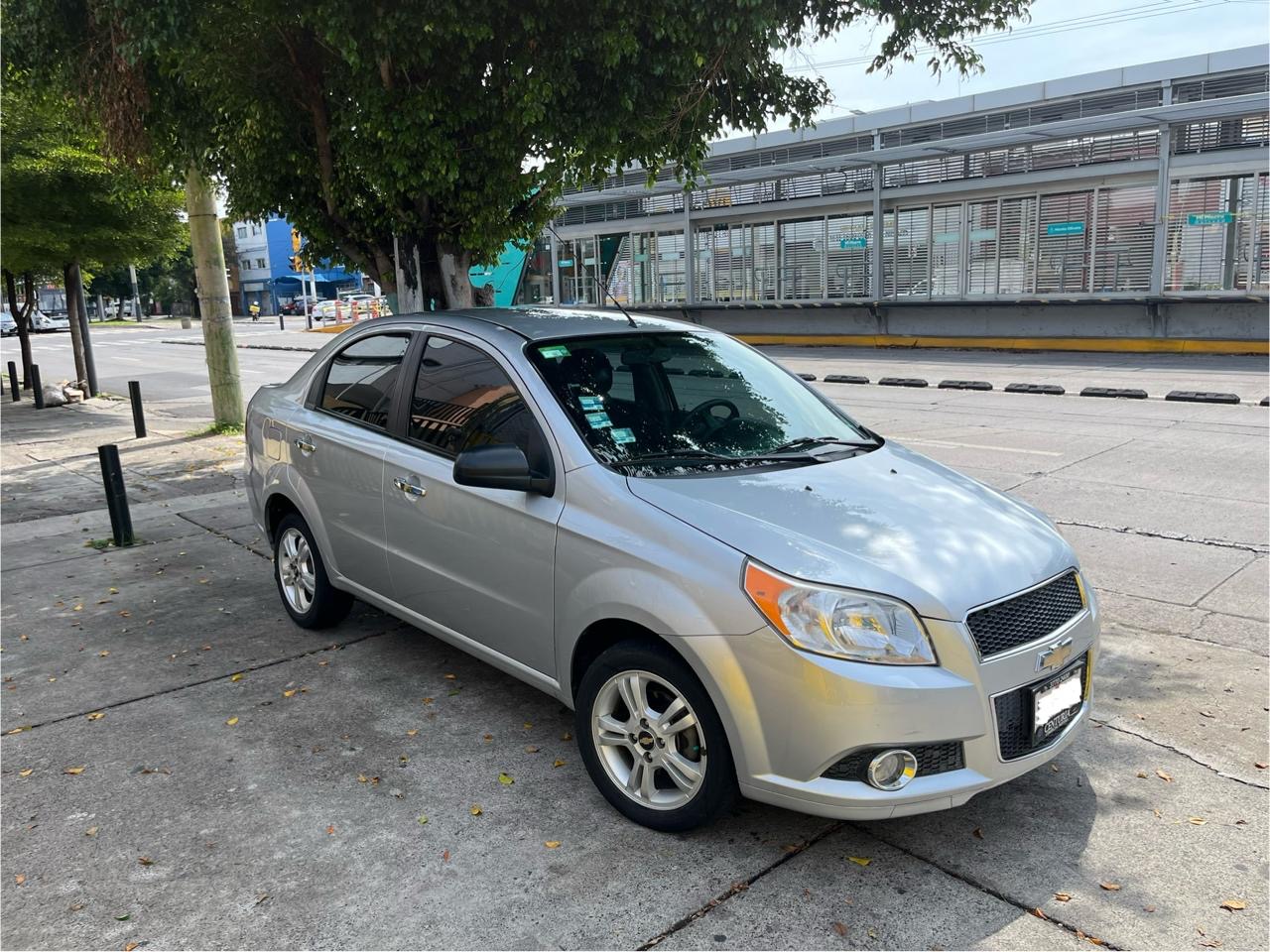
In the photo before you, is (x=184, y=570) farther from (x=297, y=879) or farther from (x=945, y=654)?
(x=945, y=654)

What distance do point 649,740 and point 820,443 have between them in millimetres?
1487

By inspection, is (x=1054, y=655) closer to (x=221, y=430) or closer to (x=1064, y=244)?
(x=221, y=430)

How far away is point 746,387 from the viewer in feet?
14.3

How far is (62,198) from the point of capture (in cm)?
1459

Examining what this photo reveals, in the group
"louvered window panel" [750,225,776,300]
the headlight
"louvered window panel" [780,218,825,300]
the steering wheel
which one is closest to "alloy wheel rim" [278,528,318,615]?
the steering wheel

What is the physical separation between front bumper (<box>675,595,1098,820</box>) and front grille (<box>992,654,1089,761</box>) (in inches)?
1.1

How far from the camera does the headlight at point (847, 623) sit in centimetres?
288

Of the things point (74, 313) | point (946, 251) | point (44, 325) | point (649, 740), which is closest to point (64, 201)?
point (74, 313)

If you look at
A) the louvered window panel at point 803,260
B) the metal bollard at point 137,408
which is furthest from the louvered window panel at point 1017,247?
the metal bollard at point 137,408

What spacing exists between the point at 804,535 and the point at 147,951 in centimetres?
226

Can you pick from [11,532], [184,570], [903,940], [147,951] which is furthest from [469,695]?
[11,532]

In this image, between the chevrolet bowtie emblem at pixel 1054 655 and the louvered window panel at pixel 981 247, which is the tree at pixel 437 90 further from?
the louvered window panel at pixel 981 247

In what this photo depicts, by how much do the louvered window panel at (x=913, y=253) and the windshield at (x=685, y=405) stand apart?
75.1 ft

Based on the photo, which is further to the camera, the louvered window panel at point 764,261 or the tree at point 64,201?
the louvered window panel at point 764,261
